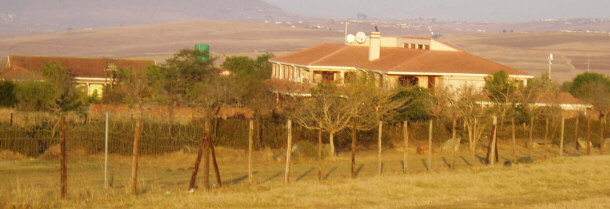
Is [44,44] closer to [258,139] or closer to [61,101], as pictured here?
[61,101]

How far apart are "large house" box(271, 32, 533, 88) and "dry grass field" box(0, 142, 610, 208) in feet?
48.3

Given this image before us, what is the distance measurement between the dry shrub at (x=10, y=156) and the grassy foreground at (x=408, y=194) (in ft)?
27.4

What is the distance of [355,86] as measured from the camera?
3391 centimetres

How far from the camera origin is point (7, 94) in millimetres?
43719

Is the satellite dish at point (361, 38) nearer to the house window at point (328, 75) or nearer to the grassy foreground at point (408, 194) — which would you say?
the house window at point (328, 75)

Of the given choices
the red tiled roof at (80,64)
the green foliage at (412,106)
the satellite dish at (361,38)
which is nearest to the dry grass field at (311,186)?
the green foliage at (412,106)

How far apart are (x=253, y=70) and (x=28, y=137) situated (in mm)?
37737

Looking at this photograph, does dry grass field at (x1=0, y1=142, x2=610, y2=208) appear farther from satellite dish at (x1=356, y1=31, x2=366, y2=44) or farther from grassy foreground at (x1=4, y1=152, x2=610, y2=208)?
satellite dish at (x1=356, y1=31, x2=366, y2=44)

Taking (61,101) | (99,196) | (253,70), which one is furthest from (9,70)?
(99,196)

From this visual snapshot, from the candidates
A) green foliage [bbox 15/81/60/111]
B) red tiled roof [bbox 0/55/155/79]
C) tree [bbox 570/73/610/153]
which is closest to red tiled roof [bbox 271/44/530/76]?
tree [bbox 570/73/610/153]

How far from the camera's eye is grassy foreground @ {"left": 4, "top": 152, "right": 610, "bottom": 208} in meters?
15.4

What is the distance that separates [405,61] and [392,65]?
99 centimetres

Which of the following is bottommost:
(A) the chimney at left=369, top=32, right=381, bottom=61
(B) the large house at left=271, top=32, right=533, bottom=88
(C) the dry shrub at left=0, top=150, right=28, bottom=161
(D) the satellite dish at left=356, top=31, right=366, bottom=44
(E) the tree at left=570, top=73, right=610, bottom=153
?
(C) the dry shrub at left=0, top=150, right=28, bottom=161

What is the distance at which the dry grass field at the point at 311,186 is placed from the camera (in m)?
15.6
